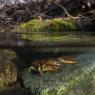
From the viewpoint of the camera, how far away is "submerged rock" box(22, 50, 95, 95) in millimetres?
6914

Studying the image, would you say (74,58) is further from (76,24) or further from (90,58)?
(76,24)

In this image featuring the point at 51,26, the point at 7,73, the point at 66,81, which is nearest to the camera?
the point at 66,81

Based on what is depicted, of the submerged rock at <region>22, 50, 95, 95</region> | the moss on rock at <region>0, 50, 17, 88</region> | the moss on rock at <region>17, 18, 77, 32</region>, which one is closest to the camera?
the submerged rock at <region>22, 50, 95, 95</region>

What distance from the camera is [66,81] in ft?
23.9

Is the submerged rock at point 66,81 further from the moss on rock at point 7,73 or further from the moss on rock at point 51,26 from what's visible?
the moss on rock at point 51,26

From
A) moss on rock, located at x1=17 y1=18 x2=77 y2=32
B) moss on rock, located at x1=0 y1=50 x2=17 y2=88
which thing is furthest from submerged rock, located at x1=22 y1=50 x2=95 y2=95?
moss on rock, located at x1=17 y1=18 x2=77 y2=32

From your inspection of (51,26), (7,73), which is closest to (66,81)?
(7,73)

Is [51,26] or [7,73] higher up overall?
[51,26]

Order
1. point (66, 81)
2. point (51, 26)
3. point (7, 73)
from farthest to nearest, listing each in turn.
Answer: point (51, 26) < point (7, 73) < point (66, 81)

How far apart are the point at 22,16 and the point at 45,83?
17.8m

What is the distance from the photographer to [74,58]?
9.58 m

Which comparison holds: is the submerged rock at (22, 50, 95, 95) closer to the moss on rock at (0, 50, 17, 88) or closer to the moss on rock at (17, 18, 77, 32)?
the moss on rock at (0, 50, 17, 88)

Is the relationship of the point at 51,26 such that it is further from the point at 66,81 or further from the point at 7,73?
the point at 66,81

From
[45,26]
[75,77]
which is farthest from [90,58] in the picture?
[45,26]
